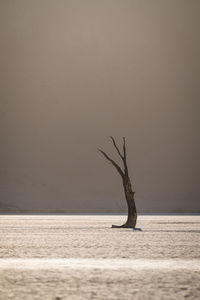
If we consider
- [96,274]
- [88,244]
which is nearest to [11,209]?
[88,244]

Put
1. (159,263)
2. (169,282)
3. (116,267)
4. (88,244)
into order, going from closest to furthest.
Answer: (169,282) < (116,267) < (159,263) < (88,244)

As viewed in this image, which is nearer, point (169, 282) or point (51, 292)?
point (51, 292)

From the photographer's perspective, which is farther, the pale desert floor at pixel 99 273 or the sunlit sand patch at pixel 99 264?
the sunlit sand patch at pixel 99 264

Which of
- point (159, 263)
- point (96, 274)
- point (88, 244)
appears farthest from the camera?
point (88, 244)

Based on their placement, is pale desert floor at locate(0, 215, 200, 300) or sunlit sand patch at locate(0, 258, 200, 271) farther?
sunlit sand patch at locate(0, 258, 200, 271)

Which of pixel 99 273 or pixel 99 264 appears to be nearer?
pixel 99 273

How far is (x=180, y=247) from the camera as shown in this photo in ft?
49.3

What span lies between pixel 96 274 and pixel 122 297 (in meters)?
2.13

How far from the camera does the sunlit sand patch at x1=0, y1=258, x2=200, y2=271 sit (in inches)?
402

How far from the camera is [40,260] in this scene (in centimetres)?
1147

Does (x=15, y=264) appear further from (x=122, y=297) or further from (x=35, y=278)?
(x=122, y=297)

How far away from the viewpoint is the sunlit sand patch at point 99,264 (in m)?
10.2

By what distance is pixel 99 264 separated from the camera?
422 inches

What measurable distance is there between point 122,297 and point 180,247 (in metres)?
8.04
